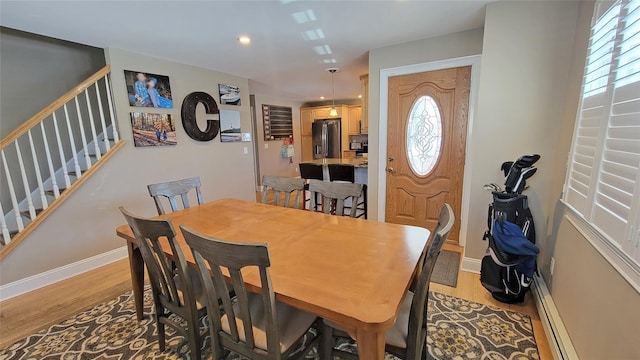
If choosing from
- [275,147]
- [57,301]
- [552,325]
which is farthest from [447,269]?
[275,147]

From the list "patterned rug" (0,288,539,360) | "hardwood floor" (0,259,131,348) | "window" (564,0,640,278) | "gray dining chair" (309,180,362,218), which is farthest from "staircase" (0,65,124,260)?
"window" (564,0,640,278)

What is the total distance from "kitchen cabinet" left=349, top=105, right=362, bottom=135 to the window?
5.67 m

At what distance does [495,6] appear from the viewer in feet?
7.16

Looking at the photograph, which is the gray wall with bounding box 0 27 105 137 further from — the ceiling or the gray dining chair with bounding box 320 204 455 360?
the gray dining chair with bounding box 320 204 455 360

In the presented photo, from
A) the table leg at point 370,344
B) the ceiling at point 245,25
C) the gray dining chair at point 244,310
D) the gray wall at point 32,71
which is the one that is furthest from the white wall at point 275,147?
the table leg at point 370,344

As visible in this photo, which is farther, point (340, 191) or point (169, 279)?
point (340, 191)

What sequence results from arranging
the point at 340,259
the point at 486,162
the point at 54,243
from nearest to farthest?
the point at 340,259 < the point at 486,162 < the point at 54,243

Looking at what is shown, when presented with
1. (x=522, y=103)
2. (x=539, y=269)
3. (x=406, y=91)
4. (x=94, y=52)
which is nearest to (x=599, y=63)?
(x=522, y=103)

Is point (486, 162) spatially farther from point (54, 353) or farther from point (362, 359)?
point (54, 353)

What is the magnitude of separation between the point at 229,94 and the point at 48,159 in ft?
7.68

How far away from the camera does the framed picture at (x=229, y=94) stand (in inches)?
163

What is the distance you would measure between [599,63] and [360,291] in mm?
1858

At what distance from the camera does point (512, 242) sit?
77.9 inches

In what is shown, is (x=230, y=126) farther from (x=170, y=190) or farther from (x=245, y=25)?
(x=170, y=190)
